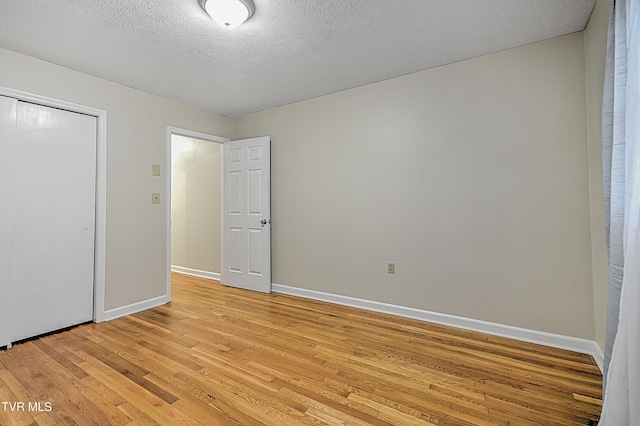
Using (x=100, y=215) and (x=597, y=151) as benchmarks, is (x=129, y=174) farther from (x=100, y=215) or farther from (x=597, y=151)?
(x=597, y=151)

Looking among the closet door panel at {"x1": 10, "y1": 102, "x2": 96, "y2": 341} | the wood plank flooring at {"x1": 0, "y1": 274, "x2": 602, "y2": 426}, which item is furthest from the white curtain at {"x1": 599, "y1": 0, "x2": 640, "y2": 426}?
the closet door panel at {"x1": 10, "y1": 102, "x2": 96, "y2": 341}

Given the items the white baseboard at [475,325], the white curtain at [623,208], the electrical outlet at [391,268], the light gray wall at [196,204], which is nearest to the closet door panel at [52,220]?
the light gray wall at [196,204]

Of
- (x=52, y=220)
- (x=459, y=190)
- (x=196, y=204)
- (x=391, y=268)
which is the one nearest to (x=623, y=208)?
(x=459, y=190)

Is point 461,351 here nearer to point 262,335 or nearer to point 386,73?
point 262,335

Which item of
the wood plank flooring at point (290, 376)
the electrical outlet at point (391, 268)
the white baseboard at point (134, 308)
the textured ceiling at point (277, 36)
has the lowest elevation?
the wood plank flooring at point (290, 376)

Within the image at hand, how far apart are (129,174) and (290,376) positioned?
2.74m

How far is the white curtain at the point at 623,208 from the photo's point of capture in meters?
1.08

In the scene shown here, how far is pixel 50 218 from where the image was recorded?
2709mm

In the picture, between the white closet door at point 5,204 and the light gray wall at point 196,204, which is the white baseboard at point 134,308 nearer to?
the white closet door at point 5,204

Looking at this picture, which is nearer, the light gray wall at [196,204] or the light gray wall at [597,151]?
the light gray wall at [597,151]

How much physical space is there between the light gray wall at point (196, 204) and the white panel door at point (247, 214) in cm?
45

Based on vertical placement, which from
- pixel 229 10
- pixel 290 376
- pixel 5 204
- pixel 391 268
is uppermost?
pixel 229 10

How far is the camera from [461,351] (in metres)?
2.29

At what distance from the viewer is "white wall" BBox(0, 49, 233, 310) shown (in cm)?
290
